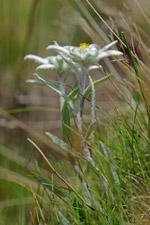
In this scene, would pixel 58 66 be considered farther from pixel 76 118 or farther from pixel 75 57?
pixel 76 118

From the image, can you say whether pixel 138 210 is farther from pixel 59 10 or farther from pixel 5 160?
pixel 59 10

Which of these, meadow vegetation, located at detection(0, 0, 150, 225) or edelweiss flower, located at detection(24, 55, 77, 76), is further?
edelweiss flower, located at detection(24, 55, 77, 76)

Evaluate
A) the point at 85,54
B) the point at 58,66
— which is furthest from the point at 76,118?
the point at 85,54

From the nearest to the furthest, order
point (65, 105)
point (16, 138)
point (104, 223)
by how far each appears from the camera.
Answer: point (104, 223), point (65, 105), point (16, 138)

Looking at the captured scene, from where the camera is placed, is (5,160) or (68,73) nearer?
(68,73)

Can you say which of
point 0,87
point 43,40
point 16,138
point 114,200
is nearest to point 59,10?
point 43,40

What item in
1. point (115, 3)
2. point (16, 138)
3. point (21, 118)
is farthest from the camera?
point (21, 118)

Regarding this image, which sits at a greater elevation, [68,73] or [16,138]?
[16,138]

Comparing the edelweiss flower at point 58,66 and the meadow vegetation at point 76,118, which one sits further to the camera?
the edelweiss flower at point 58,66

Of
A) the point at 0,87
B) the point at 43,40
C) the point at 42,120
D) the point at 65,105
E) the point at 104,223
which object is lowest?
the point at 104,223

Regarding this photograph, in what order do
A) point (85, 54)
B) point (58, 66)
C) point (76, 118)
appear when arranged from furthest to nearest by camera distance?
1. point (76, 118)
2. point (58, 66)
3. point (85, 54)
